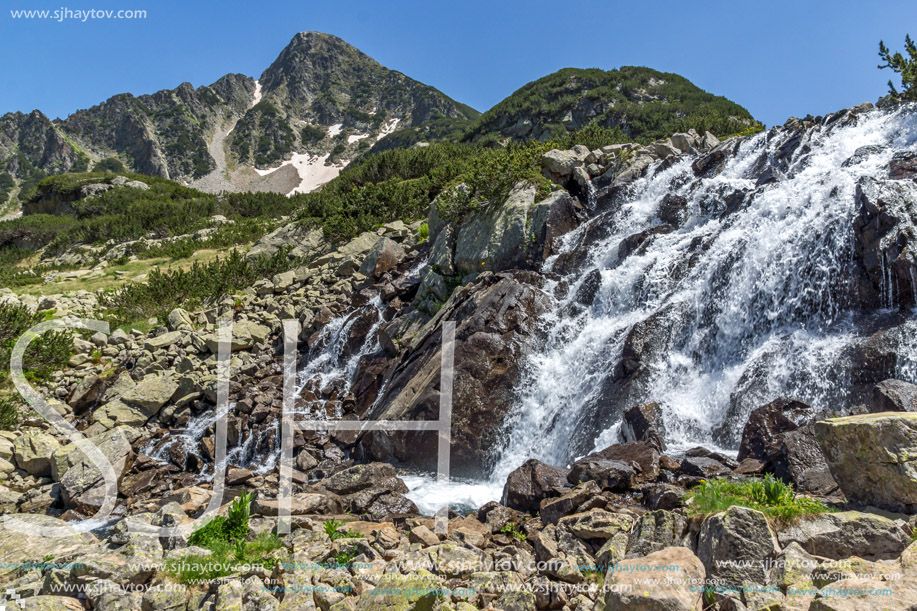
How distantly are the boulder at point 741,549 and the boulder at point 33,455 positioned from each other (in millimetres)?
15007

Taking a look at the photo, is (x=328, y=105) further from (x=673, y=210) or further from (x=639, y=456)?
(x=639, y=456)

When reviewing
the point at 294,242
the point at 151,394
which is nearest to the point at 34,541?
the point at 151,394

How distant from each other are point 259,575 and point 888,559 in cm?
605

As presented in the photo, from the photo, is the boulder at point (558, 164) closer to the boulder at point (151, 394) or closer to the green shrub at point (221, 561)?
the boulder at point (151, 394)

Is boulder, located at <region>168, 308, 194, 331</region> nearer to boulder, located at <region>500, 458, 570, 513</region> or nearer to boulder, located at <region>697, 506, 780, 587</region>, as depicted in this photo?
boulder, located at <region>500, 458, 570, 513</region>

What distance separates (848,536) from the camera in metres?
4.37

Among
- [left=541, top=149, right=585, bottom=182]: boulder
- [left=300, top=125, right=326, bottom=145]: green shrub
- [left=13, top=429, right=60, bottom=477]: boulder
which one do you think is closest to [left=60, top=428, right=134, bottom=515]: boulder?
[left=13, top=429, right=60, bottom=477]: boulder

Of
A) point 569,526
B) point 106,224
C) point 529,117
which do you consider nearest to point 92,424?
point 569,526

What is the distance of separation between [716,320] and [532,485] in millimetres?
6427

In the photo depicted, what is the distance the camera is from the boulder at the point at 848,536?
4.22 meters

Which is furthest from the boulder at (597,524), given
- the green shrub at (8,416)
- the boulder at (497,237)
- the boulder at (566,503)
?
the green shrub at (8,416)

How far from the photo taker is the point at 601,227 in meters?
17.8

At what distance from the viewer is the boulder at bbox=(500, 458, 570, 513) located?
26.9 ft

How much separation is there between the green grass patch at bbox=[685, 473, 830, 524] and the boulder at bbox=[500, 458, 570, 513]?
256 centimetres
